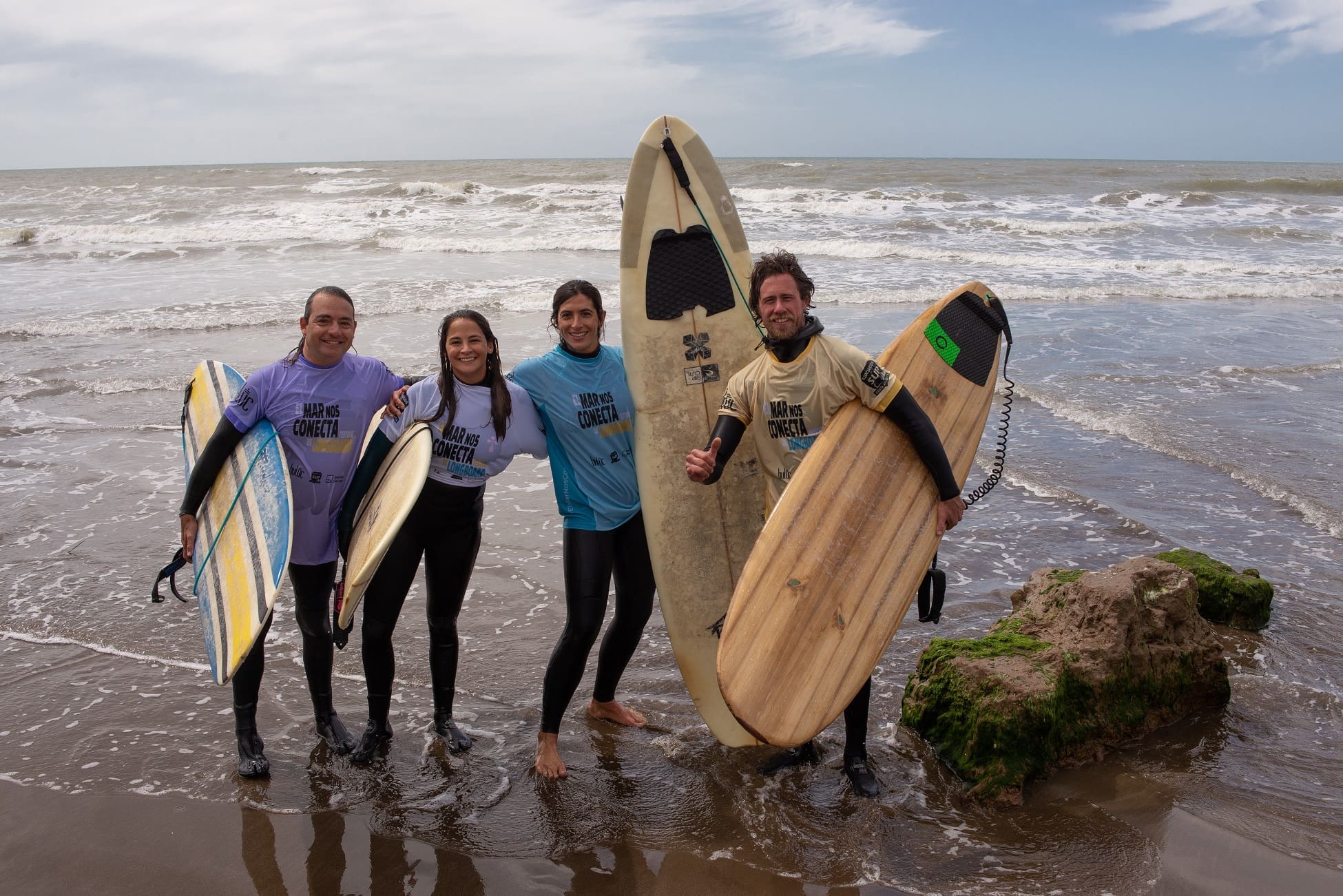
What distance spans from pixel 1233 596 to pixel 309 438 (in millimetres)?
3946

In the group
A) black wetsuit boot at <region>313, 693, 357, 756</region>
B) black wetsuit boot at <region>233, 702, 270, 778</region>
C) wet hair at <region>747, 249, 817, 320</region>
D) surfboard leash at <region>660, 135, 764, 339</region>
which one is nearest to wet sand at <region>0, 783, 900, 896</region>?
black wetsuit boot at <region>233, 702, 270, 778</region>

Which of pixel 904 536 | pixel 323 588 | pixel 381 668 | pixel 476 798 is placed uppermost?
pixel 904 536

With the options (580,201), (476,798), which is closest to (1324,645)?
(476,798)

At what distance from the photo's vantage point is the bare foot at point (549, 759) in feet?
10.6

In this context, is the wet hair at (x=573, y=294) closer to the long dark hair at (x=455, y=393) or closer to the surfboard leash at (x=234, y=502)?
the long dark hair at (x=455, y=393)

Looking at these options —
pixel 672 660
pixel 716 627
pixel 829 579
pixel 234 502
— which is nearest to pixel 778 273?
pixel 829 579

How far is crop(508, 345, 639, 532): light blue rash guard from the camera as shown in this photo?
3.20 m

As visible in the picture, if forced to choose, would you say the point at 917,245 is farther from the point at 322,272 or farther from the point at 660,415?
the point at 660,415

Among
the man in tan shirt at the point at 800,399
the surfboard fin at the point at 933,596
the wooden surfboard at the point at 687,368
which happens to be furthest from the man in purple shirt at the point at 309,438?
the surfboard fin at the point at 933,596

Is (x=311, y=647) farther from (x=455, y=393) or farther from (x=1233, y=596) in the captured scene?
(x=1233, y=596)

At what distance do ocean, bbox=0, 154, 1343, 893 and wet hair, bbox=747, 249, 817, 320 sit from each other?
1655 mm

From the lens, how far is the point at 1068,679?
3.21 metres

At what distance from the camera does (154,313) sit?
12.1 meters

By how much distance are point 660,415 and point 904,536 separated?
102cm
